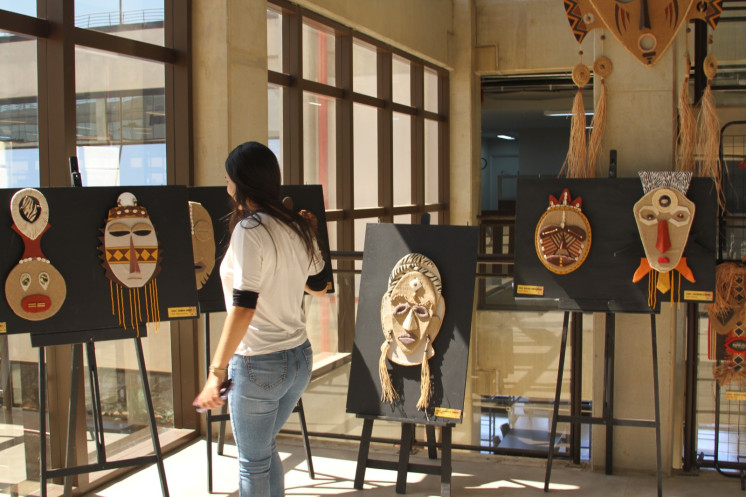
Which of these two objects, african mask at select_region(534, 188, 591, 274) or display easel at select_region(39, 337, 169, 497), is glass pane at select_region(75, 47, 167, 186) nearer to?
display easel at select_region(39, 337, 169, 497)

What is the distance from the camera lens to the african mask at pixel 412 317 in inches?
120

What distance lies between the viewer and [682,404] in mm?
3592

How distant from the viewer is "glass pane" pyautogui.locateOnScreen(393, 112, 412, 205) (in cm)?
830

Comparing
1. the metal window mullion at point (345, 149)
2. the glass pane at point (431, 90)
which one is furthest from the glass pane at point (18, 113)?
the glass pane at point (431, 90)

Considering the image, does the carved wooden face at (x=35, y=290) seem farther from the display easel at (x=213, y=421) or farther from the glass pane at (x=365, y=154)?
the glass pane at (x=365, y=154)

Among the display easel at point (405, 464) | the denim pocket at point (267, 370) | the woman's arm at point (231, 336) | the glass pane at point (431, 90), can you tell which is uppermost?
the glass pane at point (431, 90)

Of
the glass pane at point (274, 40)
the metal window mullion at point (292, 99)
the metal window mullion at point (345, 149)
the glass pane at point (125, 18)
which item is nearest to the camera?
the glass pane at point (125, 18)

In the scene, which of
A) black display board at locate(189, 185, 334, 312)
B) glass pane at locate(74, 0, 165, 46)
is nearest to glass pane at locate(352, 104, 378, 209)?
glass pane at locate(74, 0, 165, 46)

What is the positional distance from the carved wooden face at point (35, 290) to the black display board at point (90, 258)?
20 mm

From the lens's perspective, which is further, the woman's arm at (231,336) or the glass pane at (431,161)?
the glass pane at (431,161)

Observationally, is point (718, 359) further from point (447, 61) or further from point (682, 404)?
point (447, 61)

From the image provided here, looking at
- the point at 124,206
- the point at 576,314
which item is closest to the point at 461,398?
the point at 576,314

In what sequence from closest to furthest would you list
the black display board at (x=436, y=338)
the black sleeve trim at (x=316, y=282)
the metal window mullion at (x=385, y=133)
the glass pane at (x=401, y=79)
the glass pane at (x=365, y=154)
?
the black sleeve trim at (x=316, y=282) < the black display board at (x=436, y=338) < the glass pane at (x=365, y=154) < the metal window mullion at (x=385, y=133) < the glass pane at (x=401, y=79)

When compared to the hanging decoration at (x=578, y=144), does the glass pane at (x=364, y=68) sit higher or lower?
higher
